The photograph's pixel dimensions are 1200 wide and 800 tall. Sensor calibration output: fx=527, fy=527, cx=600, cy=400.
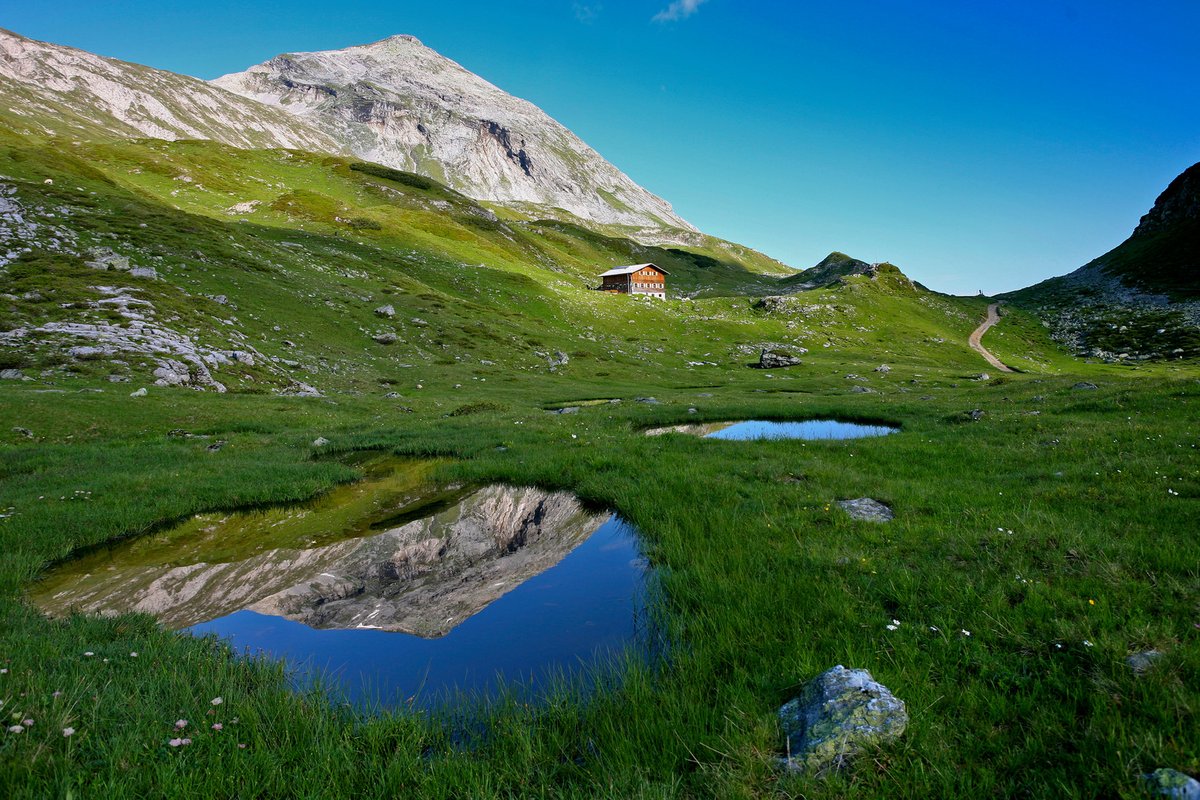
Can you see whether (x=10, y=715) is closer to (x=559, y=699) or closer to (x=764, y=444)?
(x=559, y=699)

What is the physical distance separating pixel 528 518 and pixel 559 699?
25.4 ft

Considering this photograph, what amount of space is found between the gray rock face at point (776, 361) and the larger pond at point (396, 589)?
56.6 metres

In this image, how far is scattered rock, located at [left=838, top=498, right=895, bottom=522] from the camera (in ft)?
36.8

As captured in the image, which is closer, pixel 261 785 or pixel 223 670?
pixel 261 785

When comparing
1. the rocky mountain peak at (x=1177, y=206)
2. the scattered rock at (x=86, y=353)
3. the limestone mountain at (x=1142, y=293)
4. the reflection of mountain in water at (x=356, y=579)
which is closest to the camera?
the reflection of mountain in water at (x=356, y=579)

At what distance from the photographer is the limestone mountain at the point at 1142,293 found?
83625mm

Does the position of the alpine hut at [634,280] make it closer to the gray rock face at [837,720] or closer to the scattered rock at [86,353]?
the scattered rock at [86,353]

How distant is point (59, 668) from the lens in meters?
6.04

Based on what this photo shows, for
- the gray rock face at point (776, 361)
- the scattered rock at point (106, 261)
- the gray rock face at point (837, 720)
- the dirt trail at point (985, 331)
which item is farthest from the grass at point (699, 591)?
the dirt trail at point (985, 331)

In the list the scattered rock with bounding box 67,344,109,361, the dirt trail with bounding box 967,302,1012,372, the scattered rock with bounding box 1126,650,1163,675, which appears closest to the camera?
the scattered rock with bounding box 1126,650,1163,675

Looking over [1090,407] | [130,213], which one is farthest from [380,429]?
[130,213]

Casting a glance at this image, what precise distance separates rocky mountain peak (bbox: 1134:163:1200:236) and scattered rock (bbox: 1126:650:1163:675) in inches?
7447

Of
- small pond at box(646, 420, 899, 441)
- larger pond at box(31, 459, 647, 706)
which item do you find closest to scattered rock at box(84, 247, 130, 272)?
larger pond at box(31, 459, 647, 706)

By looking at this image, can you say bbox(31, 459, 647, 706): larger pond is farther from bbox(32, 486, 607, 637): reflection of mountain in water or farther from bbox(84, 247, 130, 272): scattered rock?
bbox(84, 247, 130, 272): scattered rock
